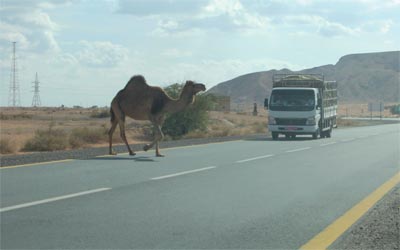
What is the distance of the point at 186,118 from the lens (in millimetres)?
42031

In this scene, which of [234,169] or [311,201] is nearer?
[311,201]

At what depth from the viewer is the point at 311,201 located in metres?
12.2

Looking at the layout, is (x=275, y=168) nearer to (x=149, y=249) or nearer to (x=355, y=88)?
(x=149, y=249)

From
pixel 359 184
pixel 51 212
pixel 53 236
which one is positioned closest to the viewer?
pixel 53 236

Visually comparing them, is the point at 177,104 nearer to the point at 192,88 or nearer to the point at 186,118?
Answer: the point at 192,88

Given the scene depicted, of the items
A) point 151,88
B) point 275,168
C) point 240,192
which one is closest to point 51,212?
point 240,192

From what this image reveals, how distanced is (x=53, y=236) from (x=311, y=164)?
39.0 ft

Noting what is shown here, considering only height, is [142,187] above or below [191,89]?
below

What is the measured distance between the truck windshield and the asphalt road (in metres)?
14.6

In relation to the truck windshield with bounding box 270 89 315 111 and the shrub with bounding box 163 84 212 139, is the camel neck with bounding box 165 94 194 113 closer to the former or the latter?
the truck windshield with bounding box 270 89 315 111

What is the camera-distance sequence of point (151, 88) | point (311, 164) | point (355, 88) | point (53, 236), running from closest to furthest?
point (53, 236), point (311, 164), point (151, 88), point (355, 88)

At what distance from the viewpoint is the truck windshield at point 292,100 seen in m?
35.0

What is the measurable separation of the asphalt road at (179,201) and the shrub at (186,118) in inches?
834

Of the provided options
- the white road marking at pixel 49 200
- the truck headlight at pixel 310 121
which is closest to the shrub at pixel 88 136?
the truck headlight at pixel 310 121
